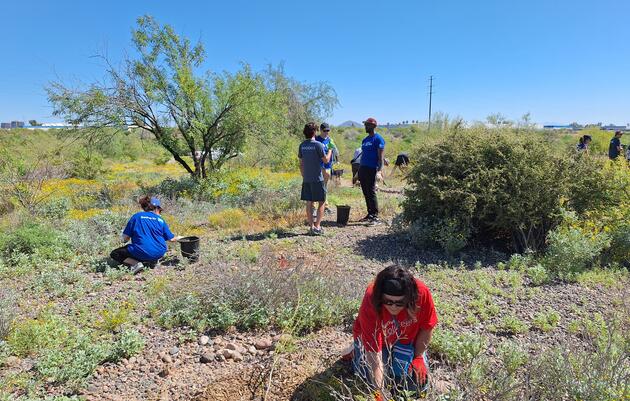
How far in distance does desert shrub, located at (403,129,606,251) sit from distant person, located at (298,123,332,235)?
1568mm

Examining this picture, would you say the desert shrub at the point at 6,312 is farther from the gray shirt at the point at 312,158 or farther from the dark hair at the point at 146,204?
the gray shirt at the point at 312,158

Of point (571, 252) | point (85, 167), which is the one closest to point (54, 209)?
point (85, 167)

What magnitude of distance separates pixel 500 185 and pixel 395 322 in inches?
156

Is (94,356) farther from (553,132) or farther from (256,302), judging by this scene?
(553,132)

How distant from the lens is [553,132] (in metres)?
6.75

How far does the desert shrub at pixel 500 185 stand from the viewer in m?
5.65

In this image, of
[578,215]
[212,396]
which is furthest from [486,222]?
[212,396]

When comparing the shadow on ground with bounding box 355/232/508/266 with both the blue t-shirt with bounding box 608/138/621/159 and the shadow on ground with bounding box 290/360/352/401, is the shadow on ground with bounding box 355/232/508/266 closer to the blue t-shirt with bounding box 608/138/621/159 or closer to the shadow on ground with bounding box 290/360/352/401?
the shadow on ground with bounding box 290/360/352/401

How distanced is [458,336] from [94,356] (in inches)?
113

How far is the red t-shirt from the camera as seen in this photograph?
8.04 ft

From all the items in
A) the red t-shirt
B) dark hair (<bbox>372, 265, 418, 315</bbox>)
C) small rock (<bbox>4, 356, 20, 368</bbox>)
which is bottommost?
small rock (<bbox>4, 356, 20, 368</bbox>)

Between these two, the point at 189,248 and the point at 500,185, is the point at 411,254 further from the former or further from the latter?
the point at 189,248

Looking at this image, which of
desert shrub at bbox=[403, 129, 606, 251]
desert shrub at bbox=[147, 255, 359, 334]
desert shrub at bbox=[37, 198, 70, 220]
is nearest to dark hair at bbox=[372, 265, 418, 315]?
desert shrub at bbox=[147, 255, 359, 334]

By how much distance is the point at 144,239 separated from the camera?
5172mm
